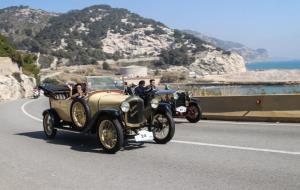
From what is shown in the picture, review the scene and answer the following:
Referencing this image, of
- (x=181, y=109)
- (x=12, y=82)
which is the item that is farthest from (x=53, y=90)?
(x=12, y=82)

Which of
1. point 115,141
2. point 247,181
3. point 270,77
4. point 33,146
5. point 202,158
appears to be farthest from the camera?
point 270,77

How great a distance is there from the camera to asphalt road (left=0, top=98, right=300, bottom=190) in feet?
25.6

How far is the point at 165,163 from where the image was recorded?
30.9ft

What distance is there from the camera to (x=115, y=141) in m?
10.7

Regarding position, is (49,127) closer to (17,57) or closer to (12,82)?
(12,82)

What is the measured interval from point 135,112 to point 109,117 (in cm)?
66

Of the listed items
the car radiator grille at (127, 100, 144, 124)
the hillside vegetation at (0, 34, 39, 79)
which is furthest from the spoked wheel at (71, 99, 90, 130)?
the hillside vegetation at (0, 34, 39, 79)

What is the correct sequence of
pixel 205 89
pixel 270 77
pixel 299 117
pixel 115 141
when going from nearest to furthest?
pixel 115 141 < pixel 299 117 < pixel 205 89 < pixel 270 77

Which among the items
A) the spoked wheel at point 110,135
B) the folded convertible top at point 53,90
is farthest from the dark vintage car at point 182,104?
the spoked wheel at point 110,135

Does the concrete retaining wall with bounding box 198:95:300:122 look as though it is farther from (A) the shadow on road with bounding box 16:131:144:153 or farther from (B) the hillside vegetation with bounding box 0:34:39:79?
Answer: (B) the hillside vegetation with bounding box 0:34:39:79

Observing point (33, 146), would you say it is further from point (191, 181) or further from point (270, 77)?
point (270, 77)

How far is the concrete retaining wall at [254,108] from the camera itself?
16641 mm

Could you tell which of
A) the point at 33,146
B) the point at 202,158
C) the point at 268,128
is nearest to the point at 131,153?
the point at 202,158

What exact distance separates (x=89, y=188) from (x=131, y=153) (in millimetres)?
3179
